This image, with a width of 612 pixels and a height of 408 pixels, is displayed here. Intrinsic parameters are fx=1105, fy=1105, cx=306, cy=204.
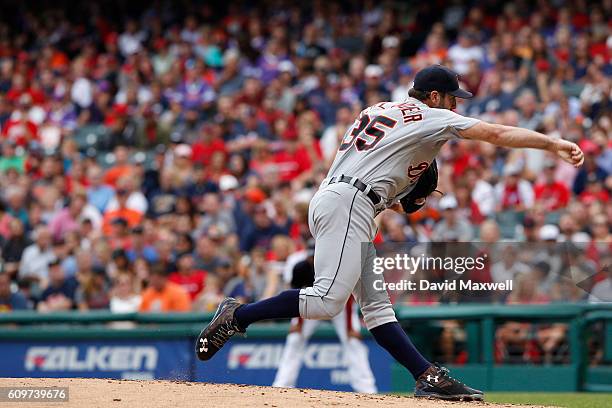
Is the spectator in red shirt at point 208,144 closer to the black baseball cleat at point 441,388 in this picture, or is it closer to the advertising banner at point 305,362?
the advertising banner at point 305,362

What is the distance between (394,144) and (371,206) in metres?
0.36

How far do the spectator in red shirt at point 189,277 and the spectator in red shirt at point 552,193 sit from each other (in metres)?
3.74

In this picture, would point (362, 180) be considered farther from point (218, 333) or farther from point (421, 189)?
point (218, 333)

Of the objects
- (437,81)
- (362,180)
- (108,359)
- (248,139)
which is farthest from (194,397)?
(248,139)

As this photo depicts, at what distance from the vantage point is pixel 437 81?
6.06 meters

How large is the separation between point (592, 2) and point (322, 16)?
4.06 m

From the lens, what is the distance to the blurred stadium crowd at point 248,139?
37.5 feet

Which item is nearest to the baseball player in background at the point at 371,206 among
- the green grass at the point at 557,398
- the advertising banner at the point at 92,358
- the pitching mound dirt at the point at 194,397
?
the pitching mound dirt at the point at 194,397

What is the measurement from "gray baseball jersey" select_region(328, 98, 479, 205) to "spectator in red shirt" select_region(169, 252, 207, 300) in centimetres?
562

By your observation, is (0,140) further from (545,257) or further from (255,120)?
(545,257)

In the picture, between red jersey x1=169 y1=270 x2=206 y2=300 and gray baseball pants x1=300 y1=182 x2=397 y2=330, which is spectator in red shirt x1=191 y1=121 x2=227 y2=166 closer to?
red jersey x1=169 y1=270 x2=206 y2=300

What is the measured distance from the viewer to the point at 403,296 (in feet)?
30.7

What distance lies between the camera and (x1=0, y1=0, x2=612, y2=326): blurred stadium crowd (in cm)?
1142

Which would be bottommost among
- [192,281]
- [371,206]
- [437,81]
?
[371,206]
